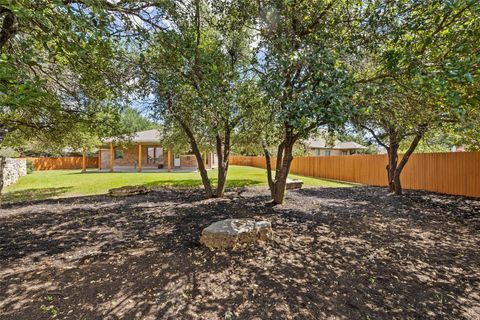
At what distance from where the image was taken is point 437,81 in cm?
336

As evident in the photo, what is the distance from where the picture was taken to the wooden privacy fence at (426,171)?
10383 mm

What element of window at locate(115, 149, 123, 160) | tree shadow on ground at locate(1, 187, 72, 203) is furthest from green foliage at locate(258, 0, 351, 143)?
window at locate(115, 149, 123, 160)

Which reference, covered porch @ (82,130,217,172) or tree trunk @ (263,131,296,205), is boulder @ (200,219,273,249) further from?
covered porch @ (82,130,217,172)

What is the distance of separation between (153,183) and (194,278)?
37.6ft

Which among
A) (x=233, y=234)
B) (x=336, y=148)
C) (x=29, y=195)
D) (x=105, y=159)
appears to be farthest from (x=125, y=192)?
(x=336, y=148)

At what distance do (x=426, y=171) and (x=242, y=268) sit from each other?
12.2m

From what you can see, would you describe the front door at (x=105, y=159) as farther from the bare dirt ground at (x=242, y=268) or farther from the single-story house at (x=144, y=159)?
the bare dirt ground at (x=242, y=268)

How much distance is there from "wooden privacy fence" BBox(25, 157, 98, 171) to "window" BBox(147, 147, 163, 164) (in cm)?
1326

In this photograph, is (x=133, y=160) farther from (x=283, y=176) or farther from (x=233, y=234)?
(x=233, y=234)

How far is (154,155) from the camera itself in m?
24.8

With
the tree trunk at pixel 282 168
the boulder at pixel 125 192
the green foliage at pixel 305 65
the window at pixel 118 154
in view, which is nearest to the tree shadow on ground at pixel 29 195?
the boulder at pixel 125 192

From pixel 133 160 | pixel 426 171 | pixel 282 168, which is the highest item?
pixel 133 160

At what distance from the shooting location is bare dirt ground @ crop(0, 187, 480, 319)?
2881mm

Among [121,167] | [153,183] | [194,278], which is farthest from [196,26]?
[121,167]
